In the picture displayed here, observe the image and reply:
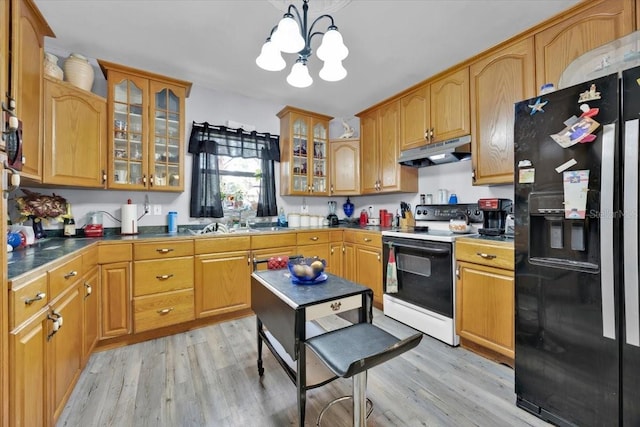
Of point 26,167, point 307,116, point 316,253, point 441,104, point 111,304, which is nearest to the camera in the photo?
point 26,167

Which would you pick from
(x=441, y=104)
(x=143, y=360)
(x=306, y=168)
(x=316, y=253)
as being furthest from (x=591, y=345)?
(x=306, y=168)

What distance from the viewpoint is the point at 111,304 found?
2229 mm

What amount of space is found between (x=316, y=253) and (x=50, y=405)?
246cm

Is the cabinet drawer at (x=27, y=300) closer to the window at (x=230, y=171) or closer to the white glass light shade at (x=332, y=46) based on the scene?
the white glass light shade at (x=332, y=46)

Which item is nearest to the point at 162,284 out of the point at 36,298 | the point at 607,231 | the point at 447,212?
the point at 36,298

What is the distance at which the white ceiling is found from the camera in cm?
192

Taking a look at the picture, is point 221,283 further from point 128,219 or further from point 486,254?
point 486,254

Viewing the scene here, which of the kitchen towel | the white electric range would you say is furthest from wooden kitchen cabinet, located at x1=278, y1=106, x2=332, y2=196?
the kitchen towel

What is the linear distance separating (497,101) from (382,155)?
1.39 m

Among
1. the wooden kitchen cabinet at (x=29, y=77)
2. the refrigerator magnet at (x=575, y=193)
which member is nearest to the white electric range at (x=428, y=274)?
the refrigerator magnet at (x=575, y=193)

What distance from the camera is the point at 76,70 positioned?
2297 mm

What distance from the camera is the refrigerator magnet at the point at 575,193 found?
4.24 feet

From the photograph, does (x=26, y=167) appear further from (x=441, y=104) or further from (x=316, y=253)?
(x=441, y=104)

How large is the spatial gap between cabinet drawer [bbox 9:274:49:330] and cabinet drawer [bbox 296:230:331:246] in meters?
2.22
